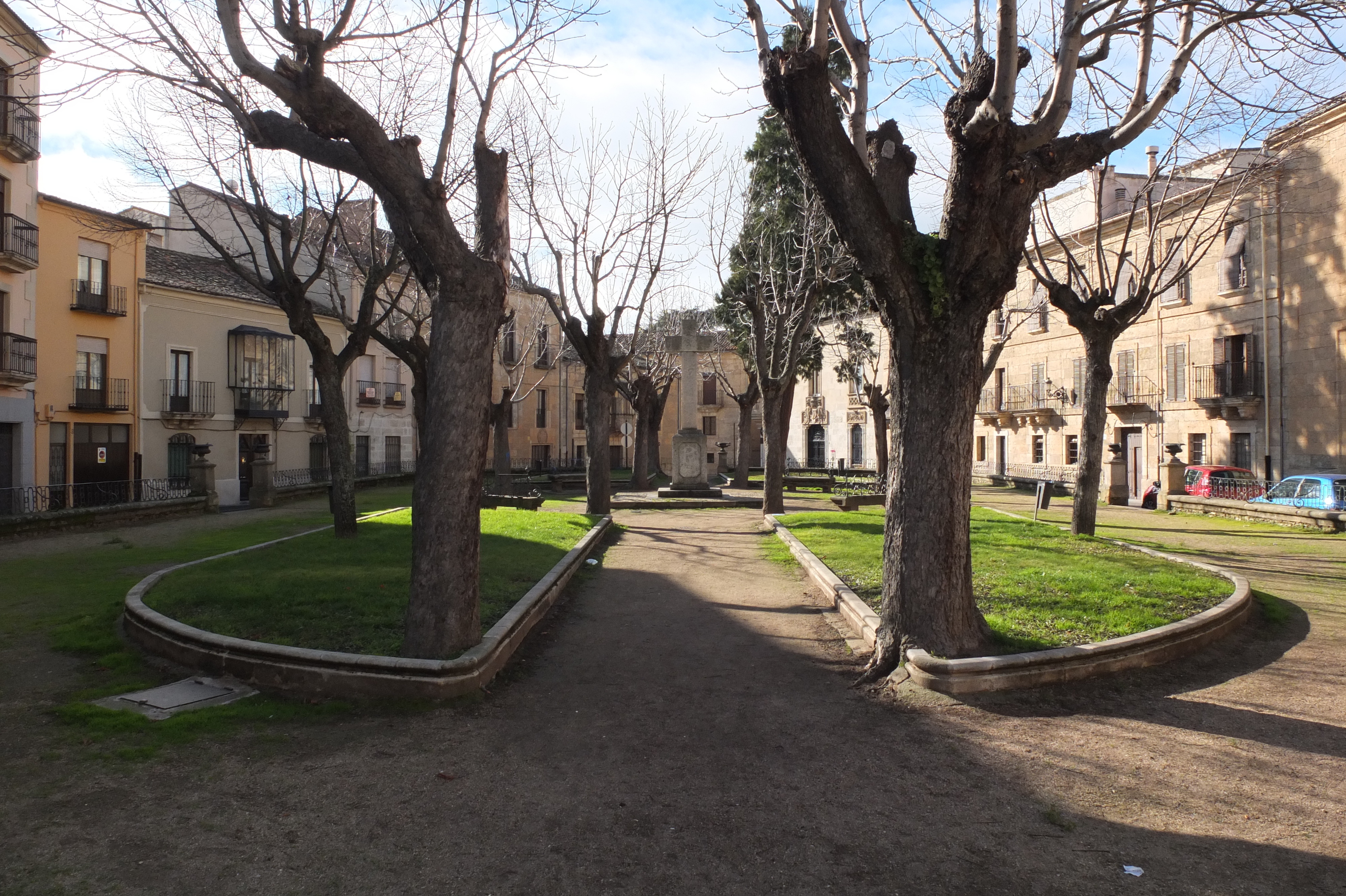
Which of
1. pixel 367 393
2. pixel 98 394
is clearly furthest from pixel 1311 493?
pixel 367 393

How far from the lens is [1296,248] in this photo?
23375 millimetres

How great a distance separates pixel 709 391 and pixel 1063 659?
4872 centimetres

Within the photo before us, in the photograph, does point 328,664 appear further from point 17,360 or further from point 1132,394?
point 1132,394

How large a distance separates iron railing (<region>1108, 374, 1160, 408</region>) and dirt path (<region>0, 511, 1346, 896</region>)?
85.0ft

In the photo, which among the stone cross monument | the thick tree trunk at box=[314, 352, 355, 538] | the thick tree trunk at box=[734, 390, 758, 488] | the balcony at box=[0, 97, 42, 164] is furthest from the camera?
the thick tree trunk at box=[734, 390, 758, 488]

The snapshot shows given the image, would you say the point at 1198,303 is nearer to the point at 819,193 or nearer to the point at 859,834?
the point at 819,193

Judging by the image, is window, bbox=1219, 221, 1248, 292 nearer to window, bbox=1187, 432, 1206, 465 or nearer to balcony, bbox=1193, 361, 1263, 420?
balcony, bbox=1193, 361, 1263, 420

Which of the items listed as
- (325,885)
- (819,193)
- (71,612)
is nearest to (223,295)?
(71,612)

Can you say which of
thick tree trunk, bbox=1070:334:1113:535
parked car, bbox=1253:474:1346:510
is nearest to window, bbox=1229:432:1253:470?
parked car, bbox=1253:474:1346:510

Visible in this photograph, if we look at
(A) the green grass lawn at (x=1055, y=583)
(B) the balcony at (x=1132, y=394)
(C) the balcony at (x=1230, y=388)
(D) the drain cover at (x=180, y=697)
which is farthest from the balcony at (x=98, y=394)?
(C) the balcony at (x=1230, y=388)

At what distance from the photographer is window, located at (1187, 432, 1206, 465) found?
2702 centimetres

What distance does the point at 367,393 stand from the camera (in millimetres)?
36750

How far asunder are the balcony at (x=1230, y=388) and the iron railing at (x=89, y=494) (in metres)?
29.2

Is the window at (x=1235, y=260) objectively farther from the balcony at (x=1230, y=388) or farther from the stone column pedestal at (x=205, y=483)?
the stone column pedestal at (x=205, y=483)
